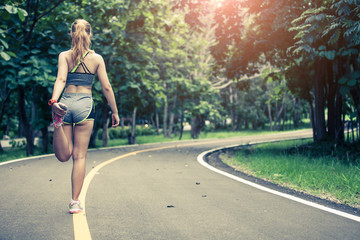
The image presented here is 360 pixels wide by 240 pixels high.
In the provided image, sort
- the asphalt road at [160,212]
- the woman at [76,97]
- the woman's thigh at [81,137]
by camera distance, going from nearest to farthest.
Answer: the asphalt road at [160,212]
the woman at [76,97]
the woman's thigh at [81,137]

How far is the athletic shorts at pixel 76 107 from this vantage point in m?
4.67

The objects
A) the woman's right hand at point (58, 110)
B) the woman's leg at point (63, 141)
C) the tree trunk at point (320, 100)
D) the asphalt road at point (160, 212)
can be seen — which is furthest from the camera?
the tree trunk at point (320, 100)

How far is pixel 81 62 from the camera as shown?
4738mm

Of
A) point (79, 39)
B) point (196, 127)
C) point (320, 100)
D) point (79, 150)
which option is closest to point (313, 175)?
point (79, 150)

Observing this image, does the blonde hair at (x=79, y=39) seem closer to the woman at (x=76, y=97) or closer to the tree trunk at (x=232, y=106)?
the woman at (x=76, y=97)

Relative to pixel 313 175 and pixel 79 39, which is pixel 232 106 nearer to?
pixel 313 175

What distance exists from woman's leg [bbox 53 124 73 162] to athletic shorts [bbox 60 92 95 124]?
113mm

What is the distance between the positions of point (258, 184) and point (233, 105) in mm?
35733

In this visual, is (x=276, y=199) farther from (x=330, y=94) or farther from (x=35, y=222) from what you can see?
(x=330, y=94)

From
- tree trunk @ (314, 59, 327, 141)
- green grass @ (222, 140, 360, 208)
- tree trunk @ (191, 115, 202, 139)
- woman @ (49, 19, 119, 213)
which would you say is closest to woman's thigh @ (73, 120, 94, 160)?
woman @ (49, 19, 119, 213)

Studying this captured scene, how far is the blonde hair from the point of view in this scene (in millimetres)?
4648

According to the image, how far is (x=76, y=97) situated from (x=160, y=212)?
1842mm

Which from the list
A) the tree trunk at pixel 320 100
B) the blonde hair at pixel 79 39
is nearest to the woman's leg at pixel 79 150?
the blonde hair at pixel 79 39

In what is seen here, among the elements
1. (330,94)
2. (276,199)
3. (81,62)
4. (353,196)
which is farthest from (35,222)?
(330,94)
